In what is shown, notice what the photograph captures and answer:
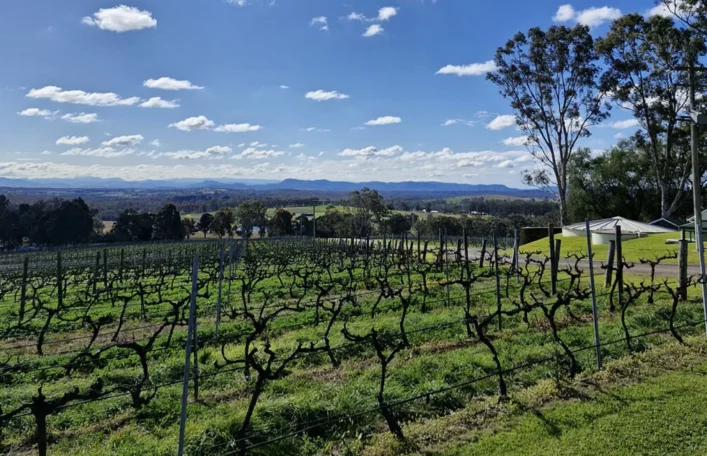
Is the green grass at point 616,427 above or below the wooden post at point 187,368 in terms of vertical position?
below

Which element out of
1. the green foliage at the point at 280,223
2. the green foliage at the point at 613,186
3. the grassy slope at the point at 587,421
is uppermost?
the green foliage at the point at 613,186

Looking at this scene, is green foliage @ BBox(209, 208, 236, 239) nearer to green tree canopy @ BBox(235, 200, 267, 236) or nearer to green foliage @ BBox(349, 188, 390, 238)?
green tree canopy @ BBox(235, 200, 267, 236)

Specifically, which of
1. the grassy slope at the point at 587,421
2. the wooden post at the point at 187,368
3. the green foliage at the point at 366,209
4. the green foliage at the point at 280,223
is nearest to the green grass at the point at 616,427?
the grassy slope at the point at 587,421

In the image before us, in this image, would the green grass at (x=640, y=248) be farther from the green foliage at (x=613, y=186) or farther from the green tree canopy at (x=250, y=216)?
the green tree canopy at (x=250, y=216)

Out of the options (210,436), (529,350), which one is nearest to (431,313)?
(529,350)

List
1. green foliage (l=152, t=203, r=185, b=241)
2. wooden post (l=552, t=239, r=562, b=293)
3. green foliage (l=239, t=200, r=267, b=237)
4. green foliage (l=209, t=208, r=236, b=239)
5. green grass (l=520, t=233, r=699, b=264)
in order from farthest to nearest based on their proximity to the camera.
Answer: green foliage (l=209, t=208, r=236, b=239) → green foliage (l=239, t=200, r=267, b=237) → green foliage (l=152, t=203, r=185, b=241) → green grass (l=520, t=233, r=699, b=264) → wooden post (l=552, t=239, r=562, b=293)

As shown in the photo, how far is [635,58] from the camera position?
30078 millimetres

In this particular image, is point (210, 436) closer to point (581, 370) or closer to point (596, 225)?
point (581, 370)

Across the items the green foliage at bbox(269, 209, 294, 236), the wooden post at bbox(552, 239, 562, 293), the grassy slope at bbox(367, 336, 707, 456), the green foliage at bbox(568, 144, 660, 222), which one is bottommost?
the green foliage at bbox(269, 209, 294, 236)

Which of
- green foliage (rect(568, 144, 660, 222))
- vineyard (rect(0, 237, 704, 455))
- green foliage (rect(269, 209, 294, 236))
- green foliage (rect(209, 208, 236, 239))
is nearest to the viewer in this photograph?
vineyard (rect(0, 237, 704, 455))

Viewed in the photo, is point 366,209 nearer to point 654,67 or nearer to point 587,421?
point 654,67

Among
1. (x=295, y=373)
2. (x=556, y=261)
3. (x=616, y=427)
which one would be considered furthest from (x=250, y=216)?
(x=616, y=427)

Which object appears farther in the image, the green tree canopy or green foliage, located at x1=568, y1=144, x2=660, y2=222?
the green tree canopy

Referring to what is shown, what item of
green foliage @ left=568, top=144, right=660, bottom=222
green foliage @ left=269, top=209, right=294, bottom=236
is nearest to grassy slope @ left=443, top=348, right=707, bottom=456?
green foliage @ left=568, top=144, right=660, bottom=222
